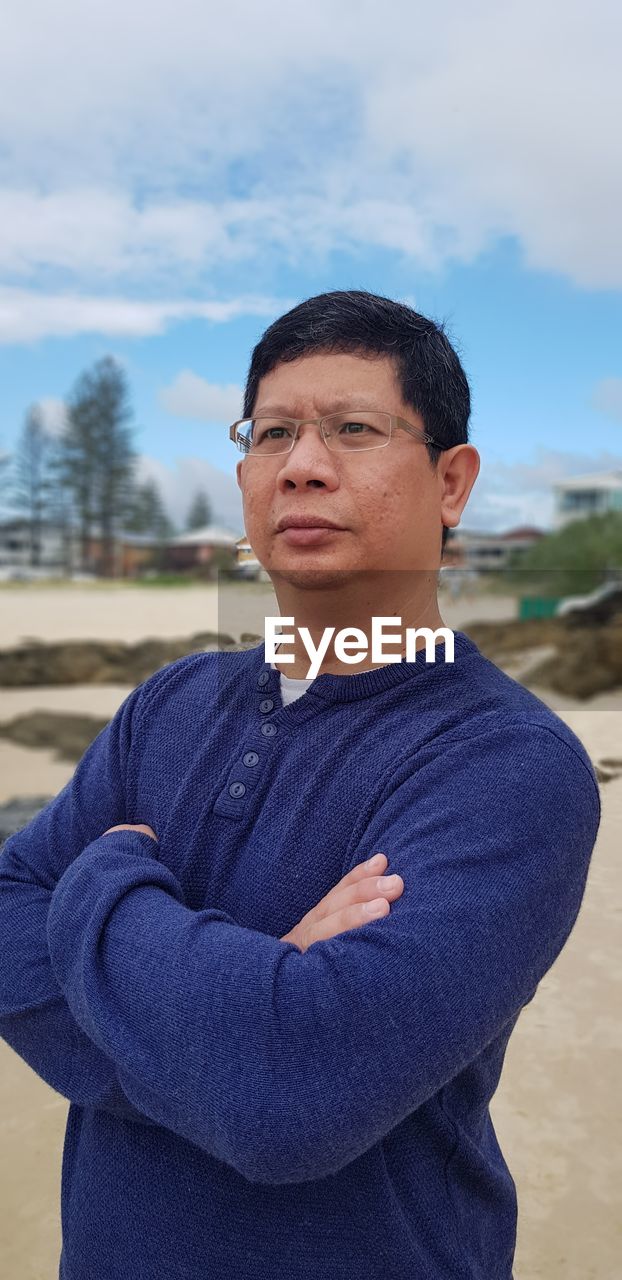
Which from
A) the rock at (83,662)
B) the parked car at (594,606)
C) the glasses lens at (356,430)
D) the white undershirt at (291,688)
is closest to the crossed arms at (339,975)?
the white undershirt at (291,688)

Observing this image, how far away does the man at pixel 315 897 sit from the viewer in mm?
936

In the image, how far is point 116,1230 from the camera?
3.85 feet

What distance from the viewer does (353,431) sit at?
121cm

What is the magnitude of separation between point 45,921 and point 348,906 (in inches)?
16.8

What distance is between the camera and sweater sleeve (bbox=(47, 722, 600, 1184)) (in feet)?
3.01

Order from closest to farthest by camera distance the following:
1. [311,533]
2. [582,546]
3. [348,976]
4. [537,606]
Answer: [348,976], [311,533], [537,606], [582,546]

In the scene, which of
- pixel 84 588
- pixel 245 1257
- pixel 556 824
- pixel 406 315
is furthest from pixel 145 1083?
pixel 84 588

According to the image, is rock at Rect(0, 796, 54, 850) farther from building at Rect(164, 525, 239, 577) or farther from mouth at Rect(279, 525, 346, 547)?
building at Rect(164, 525, 239, 577)

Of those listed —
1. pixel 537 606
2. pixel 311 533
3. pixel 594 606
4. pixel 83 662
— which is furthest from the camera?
pixel 83 662

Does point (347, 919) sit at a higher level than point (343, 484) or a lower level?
lower

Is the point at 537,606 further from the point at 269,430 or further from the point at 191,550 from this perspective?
the point at 191,550

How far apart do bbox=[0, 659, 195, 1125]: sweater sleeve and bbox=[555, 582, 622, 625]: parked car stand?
1342 centimetres

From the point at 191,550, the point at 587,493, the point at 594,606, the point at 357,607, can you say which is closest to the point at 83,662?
the point at 594,606

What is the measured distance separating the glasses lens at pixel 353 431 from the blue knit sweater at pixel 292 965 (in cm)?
27
